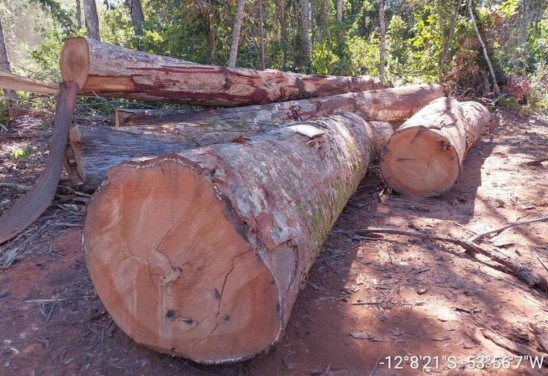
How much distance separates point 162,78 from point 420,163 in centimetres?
276

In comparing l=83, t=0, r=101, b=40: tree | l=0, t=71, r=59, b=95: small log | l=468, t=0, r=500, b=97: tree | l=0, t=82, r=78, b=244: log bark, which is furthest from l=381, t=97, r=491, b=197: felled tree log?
l=83, t=0, r=101, b=40: tree

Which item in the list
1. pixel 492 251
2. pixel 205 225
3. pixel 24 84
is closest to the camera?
pixel 205 225

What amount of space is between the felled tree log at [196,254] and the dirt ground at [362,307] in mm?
263

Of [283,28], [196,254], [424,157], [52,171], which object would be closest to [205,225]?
[196,254]

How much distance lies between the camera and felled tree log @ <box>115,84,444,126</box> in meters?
4.41

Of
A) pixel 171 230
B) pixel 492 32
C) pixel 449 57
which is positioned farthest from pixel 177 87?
pixel 492 32

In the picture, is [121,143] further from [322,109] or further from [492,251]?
[492,251]

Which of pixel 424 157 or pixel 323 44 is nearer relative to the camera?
pixel 424 157

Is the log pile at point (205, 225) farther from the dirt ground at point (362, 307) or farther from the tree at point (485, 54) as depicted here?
the tree at point (485, 54)

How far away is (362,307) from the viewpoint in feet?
7.93

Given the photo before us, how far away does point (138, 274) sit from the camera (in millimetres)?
1882

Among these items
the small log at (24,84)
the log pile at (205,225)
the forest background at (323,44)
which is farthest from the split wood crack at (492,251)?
the forest background at (323,44)

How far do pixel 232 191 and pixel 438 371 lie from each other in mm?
1282

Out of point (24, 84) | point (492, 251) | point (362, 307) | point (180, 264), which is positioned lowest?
point (362, 307)
